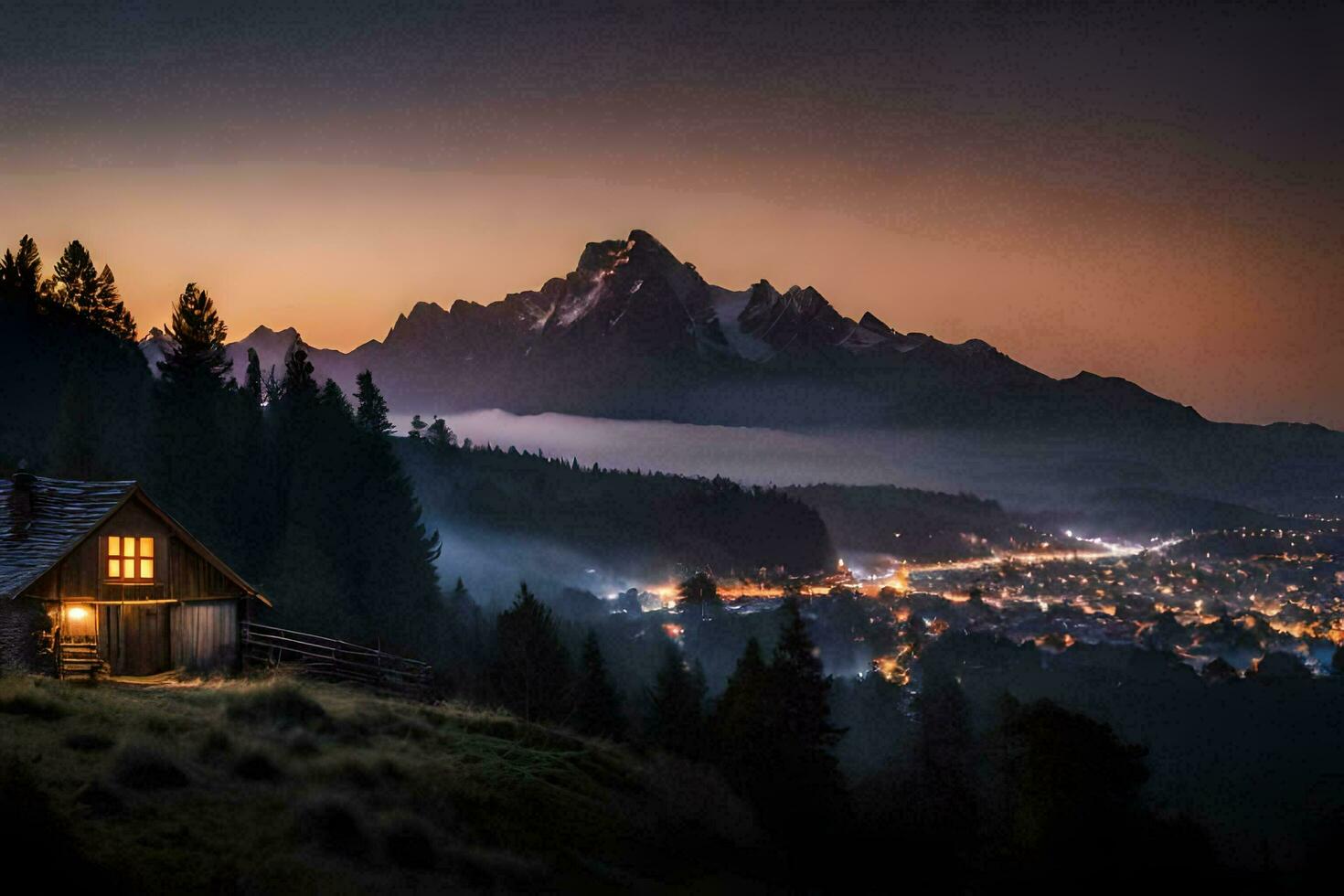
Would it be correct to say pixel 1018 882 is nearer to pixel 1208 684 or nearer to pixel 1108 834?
pixel 1108 834

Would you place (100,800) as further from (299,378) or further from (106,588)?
(299,378)

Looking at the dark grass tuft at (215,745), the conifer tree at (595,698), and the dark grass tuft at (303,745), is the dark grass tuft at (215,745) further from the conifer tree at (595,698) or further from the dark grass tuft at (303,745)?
the conifer tree at (595,698)

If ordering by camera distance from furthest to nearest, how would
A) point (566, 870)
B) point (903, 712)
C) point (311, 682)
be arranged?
point (903, 712) → point (311, 682) → point (566, 870)

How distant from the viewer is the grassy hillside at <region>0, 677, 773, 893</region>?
13.5m

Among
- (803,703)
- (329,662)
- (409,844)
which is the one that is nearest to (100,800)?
(409,844)

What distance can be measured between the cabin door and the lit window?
3.17 ft

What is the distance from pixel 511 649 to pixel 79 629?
2683cm

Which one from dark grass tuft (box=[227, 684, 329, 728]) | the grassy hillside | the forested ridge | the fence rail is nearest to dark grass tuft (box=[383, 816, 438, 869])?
the grassy hillside

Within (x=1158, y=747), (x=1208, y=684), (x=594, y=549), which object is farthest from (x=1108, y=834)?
(x=594, y=549)

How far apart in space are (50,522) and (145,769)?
18.8 m

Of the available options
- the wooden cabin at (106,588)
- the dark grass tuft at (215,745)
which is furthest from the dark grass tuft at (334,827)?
the wooden cabin at (106,588)

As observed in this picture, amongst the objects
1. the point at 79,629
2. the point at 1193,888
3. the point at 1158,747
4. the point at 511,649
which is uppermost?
the point at 79,629

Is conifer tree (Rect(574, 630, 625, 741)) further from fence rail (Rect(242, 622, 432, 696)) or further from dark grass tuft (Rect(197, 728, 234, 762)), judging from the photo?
dark grass tuft (Rect(197, 728, 234, 762))

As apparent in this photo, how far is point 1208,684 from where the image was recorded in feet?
352
